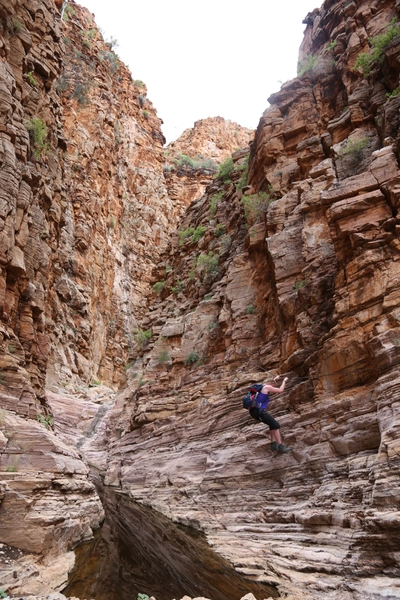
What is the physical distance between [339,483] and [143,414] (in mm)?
10636

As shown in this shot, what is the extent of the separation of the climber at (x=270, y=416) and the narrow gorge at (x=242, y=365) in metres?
0.29

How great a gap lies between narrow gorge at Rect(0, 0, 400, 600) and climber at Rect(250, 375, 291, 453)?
0.29 metres

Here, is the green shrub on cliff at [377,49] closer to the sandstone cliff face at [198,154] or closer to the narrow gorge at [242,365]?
the narrow gorge at [242,365]

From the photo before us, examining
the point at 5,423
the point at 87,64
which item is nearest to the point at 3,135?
the point at 5,423

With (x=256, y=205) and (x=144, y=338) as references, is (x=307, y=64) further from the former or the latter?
(x=144, y=338)

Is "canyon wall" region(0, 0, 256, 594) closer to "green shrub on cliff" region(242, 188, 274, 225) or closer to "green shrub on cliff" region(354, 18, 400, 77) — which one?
"green shrub on cliff" region(242, 188, 274, 225)

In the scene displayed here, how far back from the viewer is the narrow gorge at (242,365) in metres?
7.34

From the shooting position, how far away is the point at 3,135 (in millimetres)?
11625

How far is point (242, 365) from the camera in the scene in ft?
47.7

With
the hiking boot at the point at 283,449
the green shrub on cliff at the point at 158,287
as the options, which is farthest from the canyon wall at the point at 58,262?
the green shrub on cliff at the point at 158,287

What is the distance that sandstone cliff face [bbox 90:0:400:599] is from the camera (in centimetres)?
739

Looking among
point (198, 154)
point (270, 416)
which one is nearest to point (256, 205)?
point (270, 416)

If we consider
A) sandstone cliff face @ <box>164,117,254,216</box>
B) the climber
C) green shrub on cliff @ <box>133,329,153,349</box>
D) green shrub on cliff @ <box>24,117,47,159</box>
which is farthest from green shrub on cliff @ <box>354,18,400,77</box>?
sandstone cliff face @ <box>164,117,254,216</box>

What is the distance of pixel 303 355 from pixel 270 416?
5.68 ft
